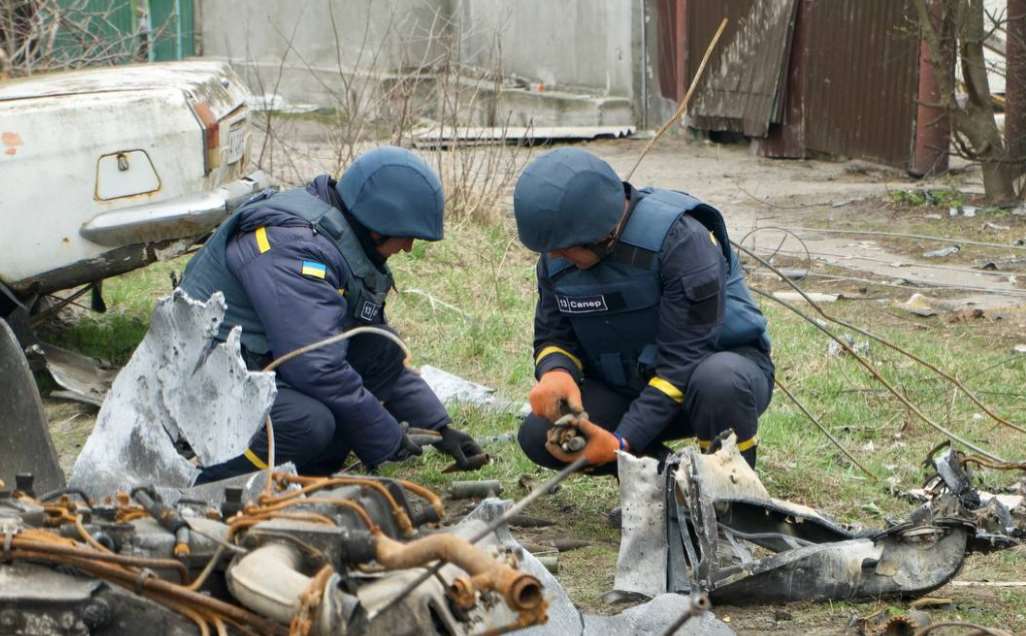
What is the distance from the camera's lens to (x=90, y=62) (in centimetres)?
927

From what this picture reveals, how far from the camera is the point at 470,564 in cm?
214

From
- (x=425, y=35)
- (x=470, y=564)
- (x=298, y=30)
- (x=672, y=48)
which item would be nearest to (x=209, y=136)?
(x=470, y=564)

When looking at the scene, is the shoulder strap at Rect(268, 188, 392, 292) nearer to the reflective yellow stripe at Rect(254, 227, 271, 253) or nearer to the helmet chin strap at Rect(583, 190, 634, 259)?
the reflective yellow stripe at Rect(254, 227, 271, 253)

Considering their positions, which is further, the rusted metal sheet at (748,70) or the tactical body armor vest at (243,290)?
the rusted metal sheet at (748,70)

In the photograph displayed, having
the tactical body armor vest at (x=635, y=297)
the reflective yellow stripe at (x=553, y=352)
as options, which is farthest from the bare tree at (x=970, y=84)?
the reflective yellow stripe at (x=553, y=352)

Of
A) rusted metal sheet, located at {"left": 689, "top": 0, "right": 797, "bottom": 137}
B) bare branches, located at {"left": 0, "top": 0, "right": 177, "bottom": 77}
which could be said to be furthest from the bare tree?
bare branches, located at {"left": 0, "top": 0, "right": 177, "bottom": 77}

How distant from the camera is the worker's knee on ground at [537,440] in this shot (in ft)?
14.6

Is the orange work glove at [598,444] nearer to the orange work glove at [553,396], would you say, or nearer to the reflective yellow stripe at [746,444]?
Result: the orange work glove at [553,396]

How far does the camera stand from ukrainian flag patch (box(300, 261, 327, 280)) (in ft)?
14.1

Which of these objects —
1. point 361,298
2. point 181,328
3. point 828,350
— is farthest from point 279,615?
point 828,350

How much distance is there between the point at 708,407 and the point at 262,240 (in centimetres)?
153

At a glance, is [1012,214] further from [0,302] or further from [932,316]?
[0,302]

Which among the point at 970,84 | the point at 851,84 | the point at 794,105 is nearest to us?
the point at 970,84

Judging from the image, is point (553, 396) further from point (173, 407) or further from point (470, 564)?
point (470, 564)
